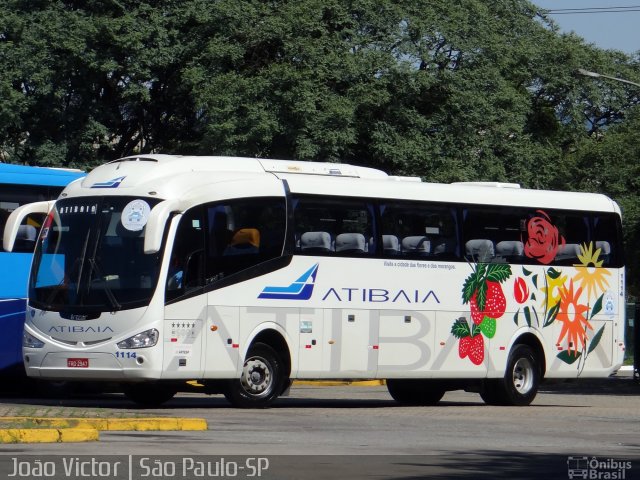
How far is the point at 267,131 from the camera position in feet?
125

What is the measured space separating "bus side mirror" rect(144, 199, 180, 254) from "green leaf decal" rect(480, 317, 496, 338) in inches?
249

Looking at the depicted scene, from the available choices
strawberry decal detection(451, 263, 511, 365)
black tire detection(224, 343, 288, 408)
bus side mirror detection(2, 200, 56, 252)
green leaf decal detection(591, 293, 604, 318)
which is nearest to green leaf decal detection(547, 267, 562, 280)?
strawberry decal detection(451, 263, 511, 365)

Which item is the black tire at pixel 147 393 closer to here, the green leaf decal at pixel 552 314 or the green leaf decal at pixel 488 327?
the green leaf decal at pixel 488 327

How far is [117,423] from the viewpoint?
1438cm

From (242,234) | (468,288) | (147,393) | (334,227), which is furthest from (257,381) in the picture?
(468,288)

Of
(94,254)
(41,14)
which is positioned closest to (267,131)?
(41,14)

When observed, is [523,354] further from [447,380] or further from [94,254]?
[94,254]

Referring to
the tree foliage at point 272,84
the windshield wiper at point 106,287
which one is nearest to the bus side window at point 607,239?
the windshield wiper at point 106,287

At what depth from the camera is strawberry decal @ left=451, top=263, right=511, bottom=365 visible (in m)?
21.9

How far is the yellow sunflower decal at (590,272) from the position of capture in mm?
23562

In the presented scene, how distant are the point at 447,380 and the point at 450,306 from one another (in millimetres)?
1344

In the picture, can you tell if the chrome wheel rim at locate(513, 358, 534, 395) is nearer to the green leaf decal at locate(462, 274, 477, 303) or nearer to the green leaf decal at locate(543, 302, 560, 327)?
the green leaf decal at locate(543, 302, 560, 327)

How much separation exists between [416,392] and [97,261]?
7.00 metres

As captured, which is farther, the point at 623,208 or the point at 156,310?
the point at 623,208
